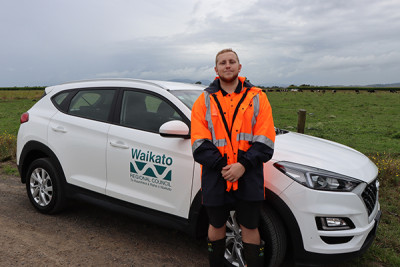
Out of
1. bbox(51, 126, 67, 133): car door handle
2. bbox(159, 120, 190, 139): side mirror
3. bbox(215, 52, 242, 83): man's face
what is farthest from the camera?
bbox(51, 126, 67, 133): car door handle

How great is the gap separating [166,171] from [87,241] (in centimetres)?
138

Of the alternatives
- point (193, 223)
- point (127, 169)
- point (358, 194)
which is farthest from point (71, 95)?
point (358, 194)

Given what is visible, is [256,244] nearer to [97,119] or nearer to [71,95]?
[97,119]

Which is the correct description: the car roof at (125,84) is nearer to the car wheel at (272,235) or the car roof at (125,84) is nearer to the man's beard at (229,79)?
the man's beard at (229,79)

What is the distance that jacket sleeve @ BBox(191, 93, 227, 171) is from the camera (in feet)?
8.05

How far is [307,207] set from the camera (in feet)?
8.99

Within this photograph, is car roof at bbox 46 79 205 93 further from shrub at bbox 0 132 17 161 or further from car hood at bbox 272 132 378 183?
shrub at bbox 0 132 17 161

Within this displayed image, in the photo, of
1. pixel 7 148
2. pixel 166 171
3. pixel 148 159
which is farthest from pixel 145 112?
pixel 7 148

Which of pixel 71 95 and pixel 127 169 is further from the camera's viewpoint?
pixel 71 95

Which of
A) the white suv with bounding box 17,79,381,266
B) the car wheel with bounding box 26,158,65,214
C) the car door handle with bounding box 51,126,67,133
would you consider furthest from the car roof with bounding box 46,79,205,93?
the car wheel with bounding box 26,158,65,214

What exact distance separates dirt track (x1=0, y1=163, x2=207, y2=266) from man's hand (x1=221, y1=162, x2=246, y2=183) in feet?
4.68

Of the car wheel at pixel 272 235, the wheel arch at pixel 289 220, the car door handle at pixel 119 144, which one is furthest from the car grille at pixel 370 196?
the car door handle at pixel 119 144

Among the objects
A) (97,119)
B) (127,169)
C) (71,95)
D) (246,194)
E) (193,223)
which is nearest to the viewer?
(246,194)

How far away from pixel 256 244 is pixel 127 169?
158 cm
